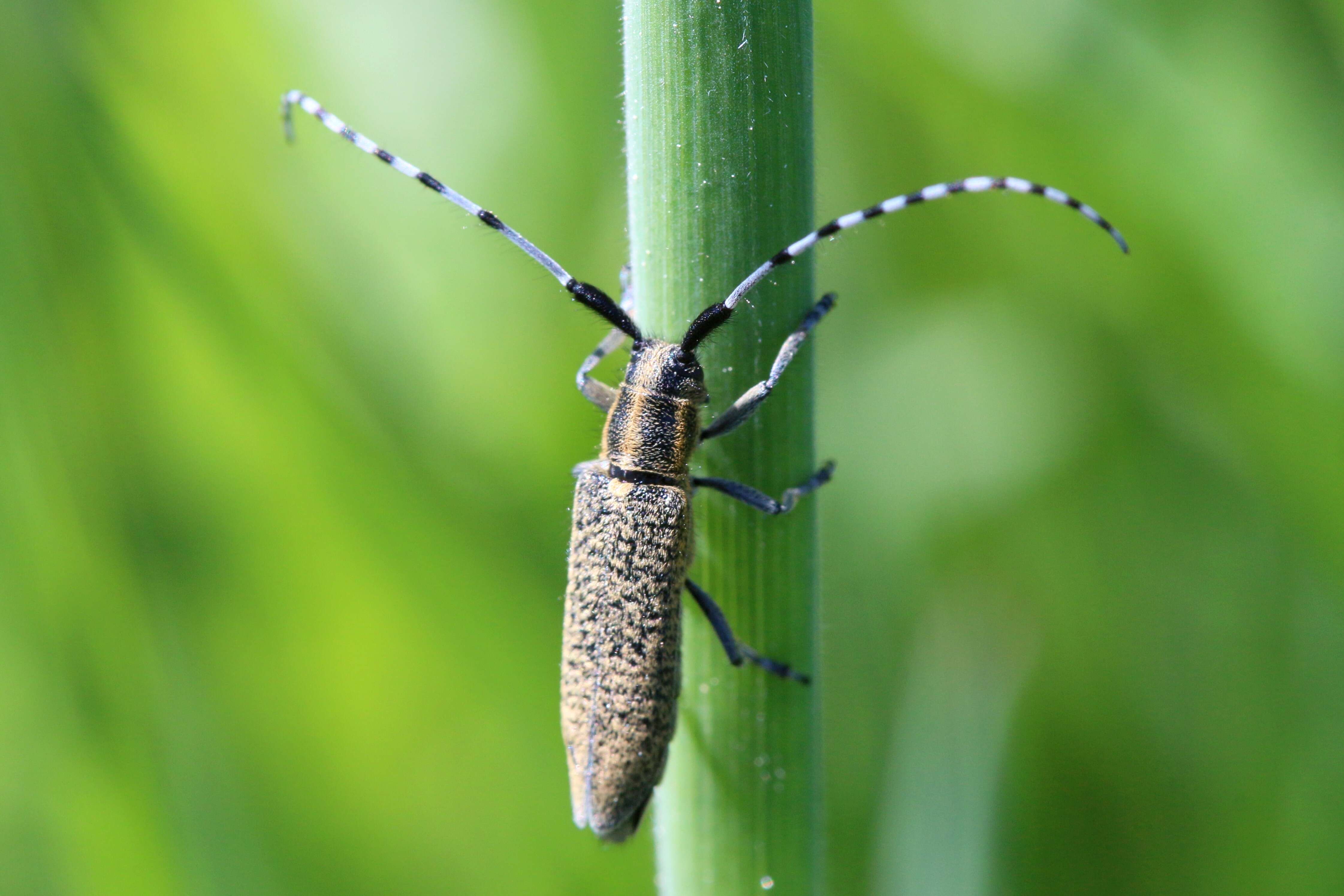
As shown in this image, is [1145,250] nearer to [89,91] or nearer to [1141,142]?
[1141,142]

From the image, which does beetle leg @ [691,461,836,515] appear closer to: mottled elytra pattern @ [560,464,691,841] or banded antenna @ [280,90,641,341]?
mottled elytra pattern @ [560,464,691,841]

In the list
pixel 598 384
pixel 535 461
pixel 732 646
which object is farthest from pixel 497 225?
pixel 732 646

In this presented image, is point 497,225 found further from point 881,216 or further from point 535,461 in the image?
point 881,216

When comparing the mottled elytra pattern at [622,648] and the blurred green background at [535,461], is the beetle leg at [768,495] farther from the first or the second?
the blurred green background at [535,461]

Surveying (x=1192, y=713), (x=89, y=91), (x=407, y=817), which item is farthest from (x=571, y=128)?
(x=1192, y=713)

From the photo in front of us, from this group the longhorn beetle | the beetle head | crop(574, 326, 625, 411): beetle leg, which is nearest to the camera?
the longhorn beetle

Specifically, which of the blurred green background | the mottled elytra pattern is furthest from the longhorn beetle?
the blurred green background

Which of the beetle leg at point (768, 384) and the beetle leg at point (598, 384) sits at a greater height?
the beetle leg at point (598, 384)

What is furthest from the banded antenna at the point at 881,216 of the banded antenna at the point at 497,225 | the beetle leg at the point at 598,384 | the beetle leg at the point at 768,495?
the beetle leg at the point at 598,384
